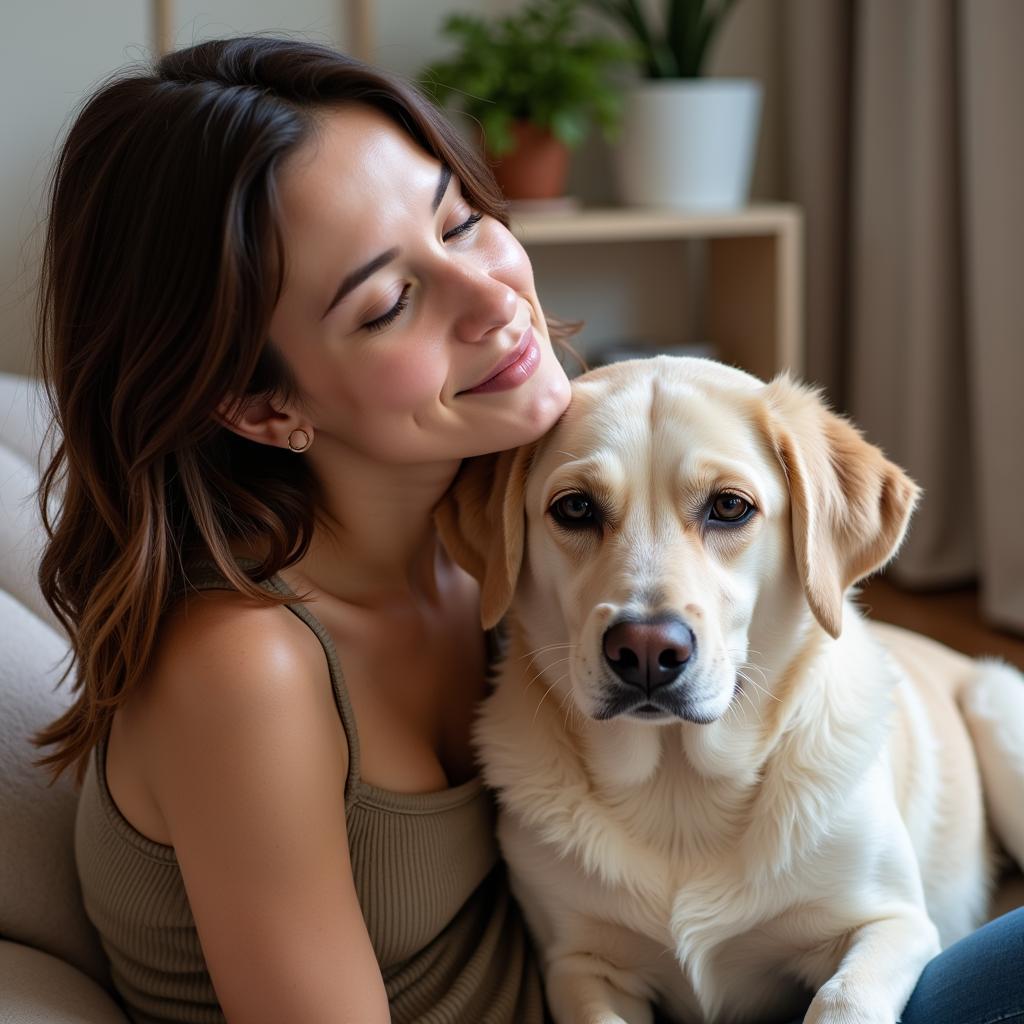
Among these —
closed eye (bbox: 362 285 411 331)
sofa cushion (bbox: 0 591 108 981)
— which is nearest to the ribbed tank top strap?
closed eye (bbox: 362 285 411 331)

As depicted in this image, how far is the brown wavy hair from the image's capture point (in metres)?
1.25

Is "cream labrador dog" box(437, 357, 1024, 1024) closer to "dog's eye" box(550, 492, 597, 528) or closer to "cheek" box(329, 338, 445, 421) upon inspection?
"dog's eye" box(550, 492, 597, 528)

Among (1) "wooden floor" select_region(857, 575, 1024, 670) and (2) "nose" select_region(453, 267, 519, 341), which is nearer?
(2) "nose" select_region(453, 267, 519, 341)

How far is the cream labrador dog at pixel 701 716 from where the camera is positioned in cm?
137

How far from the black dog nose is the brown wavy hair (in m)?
0.38

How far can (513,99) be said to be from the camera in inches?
128

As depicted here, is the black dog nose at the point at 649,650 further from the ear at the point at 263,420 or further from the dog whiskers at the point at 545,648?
the ear at the point at 263,420

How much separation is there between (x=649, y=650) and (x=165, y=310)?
1.97 feet

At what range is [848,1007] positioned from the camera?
1244 millimetres

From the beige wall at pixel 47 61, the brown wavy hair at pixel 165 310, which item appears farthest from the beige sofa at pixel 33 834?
the beige wall at pixel 47 61

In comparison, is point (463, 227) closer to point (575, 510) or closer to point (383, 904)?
point (575, 510)

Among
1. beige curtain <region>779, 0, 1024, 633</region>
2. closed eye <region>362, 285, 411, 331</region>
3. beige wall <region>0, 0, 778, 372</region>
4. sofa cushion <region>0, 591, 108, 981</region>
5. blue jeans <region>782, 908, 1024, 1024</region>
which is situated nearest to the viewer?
blue jeans <region>782, 908, 1024, 1024</region>

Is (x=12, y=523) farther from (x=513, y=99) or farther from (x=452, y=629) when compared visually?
(x=513, y=99)

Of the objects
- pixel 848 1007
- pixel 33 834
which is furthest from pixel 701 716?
pixel 33 834
